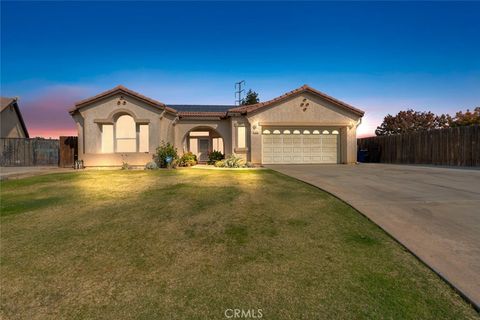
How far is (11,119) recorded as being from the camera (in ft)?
81.0

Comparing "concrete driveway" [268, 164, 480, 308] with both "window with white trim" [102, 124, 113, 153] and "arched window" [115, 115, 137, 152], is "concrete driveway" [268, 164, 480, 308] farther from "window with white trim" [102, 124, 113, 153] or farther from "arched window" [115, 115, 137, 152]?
"window with white trim" [102, 124, 113, 153]

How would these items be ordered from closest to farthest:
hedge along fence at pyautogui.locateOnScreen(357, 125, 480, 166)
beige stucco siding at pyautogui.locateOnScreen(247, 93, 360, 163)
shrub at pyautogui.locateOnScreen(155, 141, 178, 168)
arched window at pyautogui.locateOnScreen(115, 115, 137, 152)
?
hedge along fence at pyautogui.locateOnScreen(357, 125, 480, 166) → shrub at pyautogui.locateOnScreen(155, 141, 178, 168) → arched window at pyautogui.locateOnScreen(115, 115, 137, 152) → beige stucco siding at pyautogui.locateOnScreen(247, 93, 360, 163)

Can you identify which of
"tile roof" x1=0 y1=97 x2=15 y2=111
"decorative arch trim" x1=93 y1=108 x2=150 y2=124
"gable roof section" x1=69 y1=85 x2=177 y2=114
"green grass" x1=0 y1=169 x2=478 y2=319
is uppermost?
"tile roof" x1=0 y1=97 x2=15 y2=111

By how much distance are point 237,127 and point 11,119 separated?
893 inches

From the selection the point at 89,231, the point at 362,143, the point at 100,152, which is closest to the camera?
the point at 89,231

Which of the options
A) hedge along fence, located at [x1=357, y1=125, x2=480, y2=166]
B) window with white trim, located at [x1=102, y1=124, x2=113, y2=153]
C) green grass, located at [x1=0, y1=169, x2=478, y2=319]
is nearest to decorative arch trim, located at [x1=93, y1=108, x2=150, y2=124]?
window with white trim, located at [x1=102, y1=124, x2=113, y2=153]

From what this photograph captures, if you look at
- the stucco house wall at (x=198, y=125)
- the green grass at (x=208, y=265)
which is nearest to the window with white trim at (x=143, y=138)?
the stucco house wall at (x=198, y=125)

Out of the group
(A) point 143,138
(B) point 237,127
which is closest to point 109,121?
(A) point 143,138

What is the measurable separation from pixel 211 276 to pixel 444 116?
4355 centimetres

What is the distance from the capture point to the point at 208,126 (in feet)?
64.3

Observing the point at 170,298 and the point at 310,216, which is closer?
the point at 170,298

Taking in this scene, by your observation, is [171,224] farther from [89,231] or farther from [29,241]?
[29,241]

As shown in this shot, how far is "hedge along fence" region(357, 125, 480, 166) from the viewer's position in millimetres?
15863

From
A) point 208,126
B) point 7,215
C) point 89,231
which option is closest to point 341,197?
point 89,231
